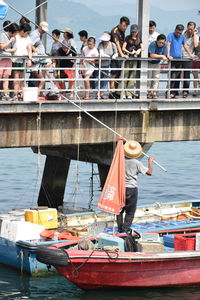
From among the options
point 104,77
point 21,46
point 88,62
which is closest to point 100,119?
point 104,77

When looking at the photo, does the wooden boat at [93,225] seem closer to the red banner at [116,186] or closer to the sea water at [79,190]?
the sea water at [79,190]

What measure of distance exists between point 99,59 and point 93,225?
398 centimetres

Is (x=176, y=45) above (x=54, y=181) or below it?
above

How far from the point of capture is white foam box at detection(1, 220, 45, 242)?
69.3 feet

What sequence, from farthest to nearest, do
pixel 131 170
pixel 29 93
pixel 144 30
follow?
1. pixel 144 30
2. pixel 29 93
3. pixel 131 170

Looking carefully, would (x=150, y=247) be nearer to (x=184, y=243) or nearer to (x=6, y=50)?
(x=184, y=243)

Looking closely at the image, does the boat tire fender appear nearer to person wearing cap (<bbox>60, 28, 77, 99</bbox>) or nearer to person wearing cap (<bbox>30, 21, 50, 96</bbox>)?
person wearing cap (<bbox>30, 21, 50, 96</bbox>)

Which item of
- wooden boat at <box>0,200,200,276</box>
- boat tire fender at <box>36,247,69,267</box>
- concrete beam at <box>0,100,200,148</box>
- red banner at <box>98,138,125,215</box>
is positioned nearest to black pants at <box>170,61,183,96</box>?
concrete beam at <box>0,100,200,148</box>

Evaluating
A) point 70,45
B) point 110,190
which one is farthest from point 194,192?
point 110,190

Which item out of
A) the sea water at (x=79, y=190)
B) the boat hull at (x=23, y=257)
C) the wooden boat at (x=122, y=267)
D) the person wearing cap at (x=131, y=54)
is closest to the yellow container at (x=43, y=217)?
the sea water at (x=79, y=190)

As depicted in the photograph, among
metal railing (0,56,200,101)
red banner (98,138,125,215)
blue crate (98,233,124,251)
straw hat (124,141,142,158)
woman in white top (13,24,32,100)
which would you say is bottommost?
blue crate (98,233,124,251)

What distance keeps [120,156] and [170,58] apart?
4.76 m

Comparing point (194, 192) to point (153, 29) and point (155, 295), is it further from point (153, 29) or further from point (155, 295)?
point (155, 295)

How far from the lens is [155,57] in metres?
24.4
